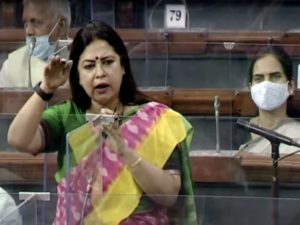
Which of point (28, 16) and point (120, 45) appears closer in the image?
point (120, 45)

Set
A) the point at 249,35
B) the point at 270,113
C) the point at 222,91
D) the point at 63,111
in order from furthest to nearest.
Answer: the point at 249,35
the point at 222,91
the point at 270,113
the point at 63,111

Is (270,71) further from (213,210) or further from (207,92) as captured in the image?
(213,210)

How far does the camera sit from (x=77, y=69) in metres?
2.68

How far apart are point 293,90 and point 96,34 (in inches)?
34.8

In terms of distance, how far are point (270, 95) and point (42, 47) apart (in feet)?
2.60

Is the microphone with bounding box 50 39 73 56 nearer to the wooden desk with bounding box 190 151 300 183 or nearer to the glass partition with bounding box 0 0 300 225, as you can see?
the glass partition with bounding box 0 0 300 225

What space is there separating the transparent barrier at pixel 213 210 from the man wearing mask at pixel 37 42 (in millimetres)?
904

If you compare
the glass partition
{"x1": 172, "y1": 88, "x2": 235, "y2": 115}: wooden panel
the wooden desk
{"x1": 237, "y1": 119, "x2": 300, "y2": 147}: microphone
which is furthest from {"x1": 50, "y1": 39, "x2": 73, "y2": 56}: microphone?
{"x1": 237, "y1": 119, "x2": 300, "y2": 147}: microphone

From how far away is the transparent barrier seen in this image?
2.51 meters

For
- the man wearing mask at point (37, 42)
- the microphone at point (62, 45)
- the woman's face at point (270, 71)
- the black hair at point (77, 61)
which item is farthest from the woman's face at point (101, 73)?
the woman's face at point (270, 71)

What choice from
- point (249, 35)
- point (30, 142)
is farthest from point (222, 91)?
point (30, 142)

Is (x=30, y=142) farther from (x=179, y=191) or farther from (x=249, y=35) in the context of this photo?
(x=249, y=35)

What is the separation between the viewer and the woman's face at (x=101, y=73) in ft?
8.63

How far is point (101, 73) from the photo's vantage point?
264cm
